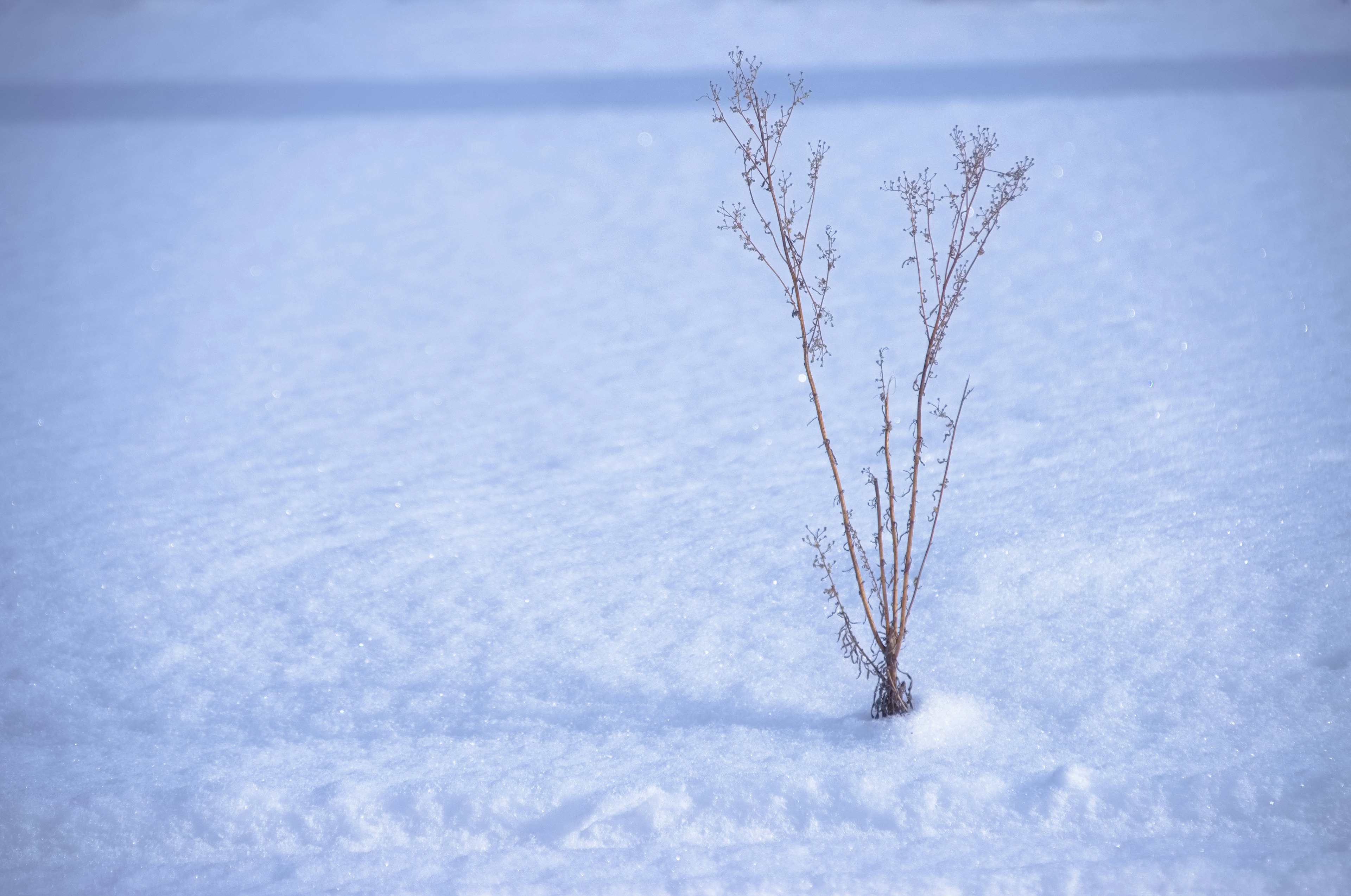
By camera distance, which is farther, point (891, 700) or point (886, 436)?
point (891, 700)

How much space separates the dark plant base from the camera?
5.87 feet

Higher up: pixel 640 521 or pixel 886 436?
pixel 886 436

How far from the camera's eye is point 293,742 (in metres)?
1.90

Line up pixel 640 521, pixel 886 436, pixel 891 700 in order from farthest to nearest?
1. pixel 640 521
2. pixel 891 700
3. pixel 886 436

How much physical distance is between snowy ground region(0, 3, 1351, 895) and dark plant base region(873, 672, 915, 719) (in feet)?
0.13

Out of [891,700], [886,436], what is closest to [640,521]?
[891,700]

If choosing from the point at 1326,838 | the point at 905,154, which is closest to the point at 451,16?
the point at 905,154

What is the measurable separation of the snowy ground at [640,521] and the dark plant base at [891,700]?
4cm

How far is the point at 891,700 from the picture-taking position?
1810 mm

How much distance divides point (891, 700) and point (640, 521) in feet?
3.12

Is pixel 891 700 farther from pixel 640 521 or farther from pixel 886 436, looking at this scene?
pixel 640 521

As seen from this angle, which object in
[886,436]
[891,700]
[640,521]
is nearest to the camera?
[886,436]

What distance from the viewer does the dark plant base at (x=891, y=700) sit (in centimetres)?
179

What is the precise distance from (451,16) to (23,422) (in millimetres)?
4496
